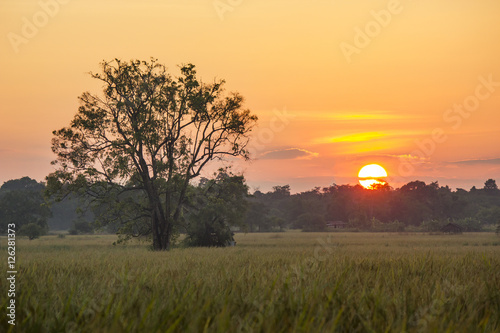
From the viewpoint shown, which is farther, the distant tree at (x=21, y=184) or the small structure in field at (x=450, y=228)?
the distant tree at (x=21, y=184)

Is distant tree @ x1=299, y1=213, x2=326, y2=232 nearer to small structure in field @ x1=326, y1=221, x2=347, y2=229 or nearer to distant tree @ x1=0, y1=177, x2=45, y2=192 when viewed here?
small structure in field @ x1=326, y1=221, x2=347, y2=229

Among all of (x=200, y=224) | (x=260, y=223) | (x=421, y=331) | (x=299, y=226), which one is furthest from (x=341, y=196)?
(x=421, y=331)

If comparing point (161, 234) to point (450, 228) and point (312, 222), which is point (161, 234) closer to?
point (450, 228)

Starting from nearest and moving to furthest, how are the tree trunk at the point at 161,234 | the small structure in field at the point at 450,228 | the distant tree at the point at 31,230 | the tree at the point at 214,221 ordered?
the tree trunk at the point at 161,234
the tree at the point at 214,221
the distant tree at the point at 31,230
the small structure in field at the point at 450,228

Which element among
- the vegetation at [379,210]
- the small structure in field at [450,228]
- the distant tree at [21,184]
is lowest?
the small structure in field at [450,228]

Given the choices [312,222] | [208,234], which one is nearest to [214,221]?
[208,234]

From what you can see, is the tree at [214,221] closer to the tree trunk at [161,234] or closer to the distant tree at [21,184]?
the tree trunk at [161,234]

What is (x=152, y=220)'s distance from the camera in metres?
35.3

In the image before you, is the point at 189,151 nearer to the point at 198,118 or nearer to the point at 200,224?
the point at 198,118

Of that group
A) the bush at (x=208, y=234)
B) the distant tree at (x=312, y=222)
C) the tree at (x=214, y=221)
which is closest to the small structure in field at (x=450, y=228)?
the distant tree at (x=312, y=222)

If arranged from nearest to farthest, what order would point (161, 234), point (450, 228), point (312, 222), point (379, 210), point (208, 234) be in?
point (161, 234) < point (208, 234) < point (450, 228) < point (312, 222) < point (379, 210)

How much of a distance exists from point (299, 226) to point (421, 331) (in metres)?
132

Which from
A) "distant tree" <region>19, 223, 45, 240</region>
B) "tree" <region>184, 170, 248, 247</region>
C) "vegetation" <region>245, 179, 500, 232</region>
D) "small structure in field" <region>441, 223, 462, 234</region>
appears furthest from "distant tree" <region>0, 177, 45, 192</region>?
"tree" <region>184, 170, 248, 247</region>

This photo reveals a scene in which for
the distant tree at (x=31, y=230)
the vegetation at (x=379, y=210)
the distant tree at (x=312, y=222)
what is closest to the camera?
the distant tree at (x=31, y=230)
